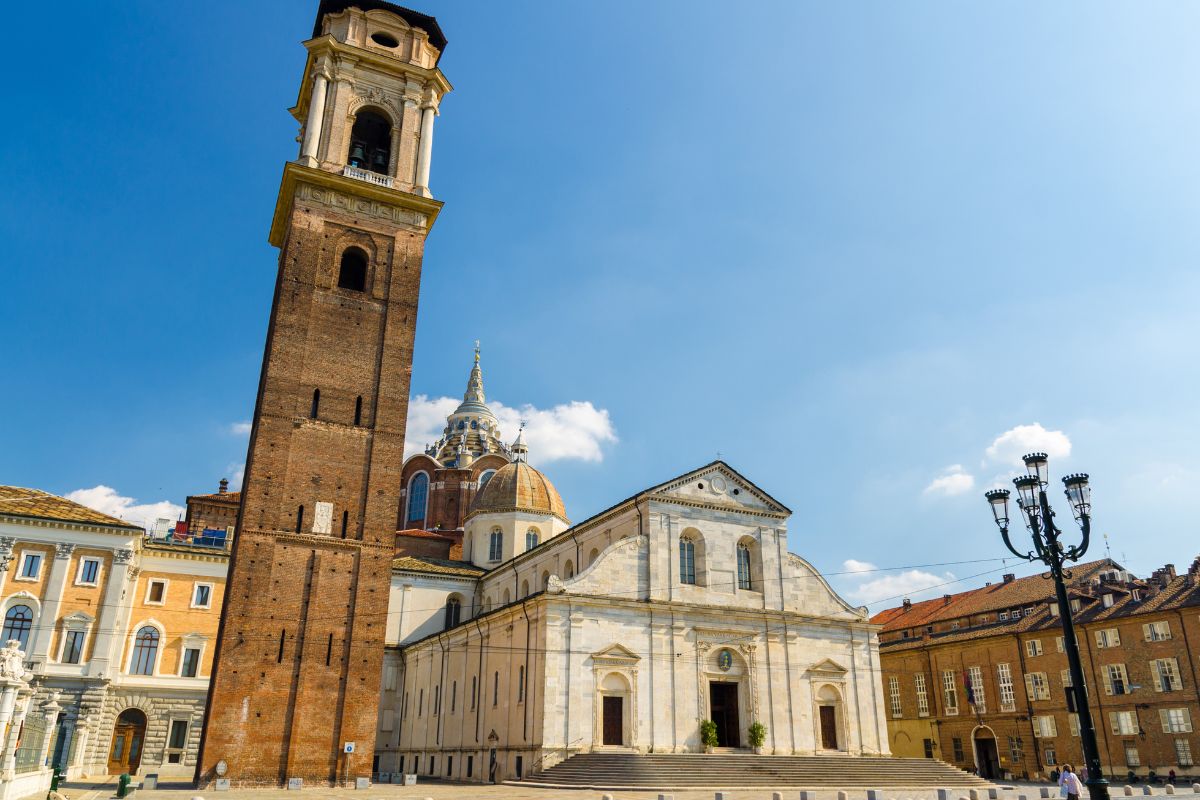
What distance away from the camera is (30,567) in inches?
1517

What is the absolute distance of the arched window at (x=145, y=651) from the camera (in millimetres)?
40531

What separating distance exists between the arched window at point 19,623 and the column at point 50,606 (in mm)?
236

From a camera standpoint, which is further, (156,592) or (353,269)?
(156,592)

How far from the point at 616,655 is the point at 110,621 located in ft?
74.7

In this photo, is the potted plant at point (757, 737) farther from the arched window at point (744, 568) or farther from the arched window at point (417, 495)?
the arched window at point (417, 495)

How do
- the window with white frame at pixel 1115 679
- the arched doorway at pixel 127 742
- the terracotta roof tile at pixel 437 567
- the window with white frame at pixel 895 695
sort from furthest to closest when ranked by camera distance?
the window with white frame at pixel 895 695
the terracotta roof tile at pixel 437 567
the window with white frame at pixel 1115 679
the arched doorway at pixel 127 742

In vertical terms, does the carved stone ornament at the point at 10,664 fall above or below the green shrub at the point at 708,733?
above

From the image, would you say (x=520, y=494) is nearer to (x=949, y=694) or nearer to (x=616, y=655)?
(x=616, y=655)

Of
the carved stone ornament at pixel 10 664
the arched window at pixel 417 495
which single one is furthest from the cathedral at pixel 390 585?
the arched window at pixel 417 495

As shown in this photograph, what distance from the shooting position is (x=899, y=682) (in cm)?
5366

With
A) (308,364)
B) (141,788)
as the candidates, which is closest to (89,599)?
(141,788)

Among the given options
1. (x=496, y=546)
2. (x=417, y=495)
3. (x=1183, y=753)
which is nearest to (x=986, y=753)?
(x=1183, y=753)

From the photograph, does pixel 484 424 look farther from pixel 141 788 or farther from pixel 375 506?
pixel 141 788

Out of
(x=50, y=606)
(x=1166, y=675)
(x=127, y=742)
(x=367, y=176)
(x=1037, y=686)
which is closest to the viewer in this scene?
(x=367, y=176)
